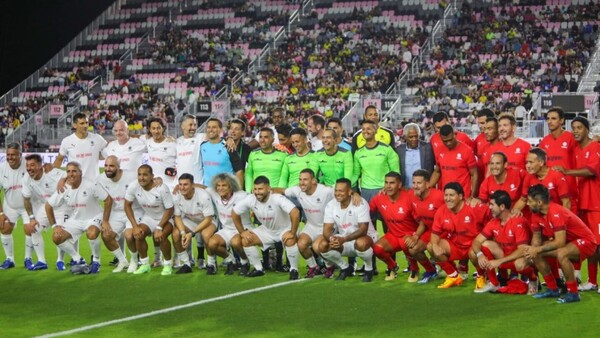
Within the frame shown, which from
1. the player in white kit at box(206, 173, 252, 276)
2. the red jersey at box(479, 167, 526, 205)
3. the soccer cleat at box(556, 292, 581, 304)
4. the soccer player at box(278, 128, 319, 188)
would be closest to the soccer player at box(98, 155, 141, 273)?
the player in white kit at box(206, 173, 252, 276)

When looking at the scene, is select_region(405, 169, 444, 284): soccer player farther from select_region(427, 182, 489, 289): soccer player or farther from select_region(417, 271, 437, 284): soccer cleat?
select_region(427, 182, 489, 289): soccer player

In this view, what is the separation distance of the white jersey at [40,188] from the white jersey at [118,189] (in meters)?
0.77

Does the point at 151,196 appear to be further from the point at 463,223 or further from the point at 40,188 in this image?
the point at 463,223

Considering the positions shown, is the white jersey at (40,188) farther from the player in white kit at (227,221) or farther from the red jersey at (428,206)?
the red jersey at (428,206)

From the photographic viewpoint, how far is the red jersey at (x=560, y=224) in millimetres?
9719

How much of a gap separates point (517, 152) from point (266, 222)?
11.0 ft

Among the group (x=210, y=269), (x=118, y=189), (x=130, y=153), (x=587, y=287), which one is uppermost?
(x=130, y=153)

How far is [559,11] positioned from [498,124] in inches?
1195

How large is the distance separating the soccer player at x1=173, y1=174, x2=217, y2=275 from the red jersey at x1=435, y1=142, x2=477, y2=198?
3.15 metres

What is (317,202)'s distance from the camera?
12.0 metres

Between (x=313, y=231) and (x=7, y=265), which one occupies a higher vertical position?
(x=313, y=231)

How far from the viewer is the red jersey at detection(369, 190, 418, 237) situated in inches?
452

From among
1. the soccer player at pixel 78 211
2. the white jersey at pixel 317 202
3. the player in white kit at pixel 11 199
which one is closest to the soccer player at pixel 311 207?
the white jersey at pixel 317 202

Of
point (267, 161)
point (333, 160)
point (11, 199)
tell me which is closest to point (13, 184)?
point (11, 199)
